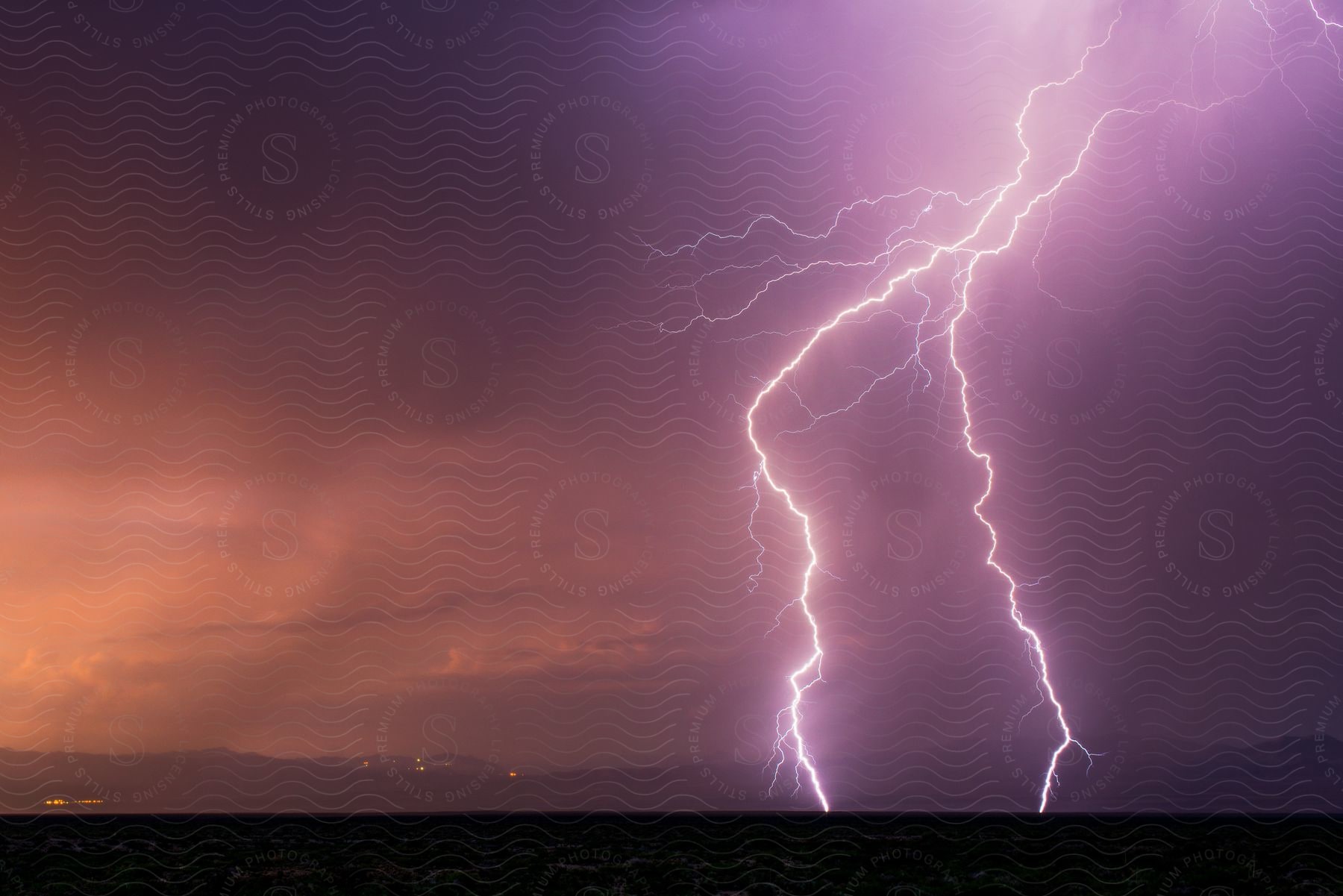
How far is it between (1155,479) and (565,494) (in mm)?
2400

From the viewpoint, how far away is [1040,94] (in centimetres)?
384

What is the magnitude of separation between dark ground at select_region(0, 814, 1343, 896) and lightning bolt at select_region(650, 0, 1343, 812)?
0.97 feet

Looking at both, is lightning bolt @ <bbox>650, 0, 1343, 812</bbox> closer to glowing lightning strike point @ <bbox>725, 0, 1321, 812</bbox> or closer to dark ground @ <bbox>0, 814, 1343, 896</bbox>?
glowing lightning strike point @ <bbox>725, 0, 1321, 812</bbox>

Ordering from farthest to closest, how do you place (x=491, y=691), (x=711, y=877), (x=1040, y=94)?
(x=1040, y=94) → (x=491, y=691) → (x=711, y=877)

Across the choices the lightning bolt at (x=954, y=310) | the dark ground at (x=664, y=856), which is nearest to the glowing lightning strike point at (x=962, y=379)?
the lightning bolt at (x=954, y=310)

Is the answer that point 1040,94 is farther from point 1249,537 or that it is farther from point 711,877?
point 711,877

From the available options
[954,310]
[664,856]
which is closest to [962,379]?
[954,310]

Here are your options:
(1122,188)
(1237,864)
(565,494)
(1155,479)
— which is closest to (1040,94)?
(1122,188)

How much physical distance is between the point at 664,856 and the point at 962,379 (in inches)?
85.9

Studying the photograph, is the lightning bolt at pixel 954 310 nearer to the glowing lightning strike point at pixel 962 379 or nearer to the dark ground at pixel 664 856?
the glowing lightning strike point at pixel 962 379

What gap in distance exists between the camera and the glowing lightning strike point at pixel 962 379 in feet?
11.9

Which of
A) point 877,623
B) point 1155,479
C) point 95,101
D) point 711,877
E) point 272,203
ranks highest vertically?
point 95,101

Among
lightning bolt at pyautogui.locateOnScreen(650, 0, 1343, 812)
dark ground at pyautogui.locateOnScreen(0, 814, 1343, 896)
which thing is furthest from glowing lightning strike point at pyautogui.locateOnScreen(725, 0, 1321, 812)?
dark ground at pyautogui.locateOnScreen(0, 814, 1343, 896)

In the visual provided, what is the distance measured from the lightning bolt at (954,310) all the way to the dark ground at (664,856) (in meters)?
0.30
